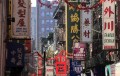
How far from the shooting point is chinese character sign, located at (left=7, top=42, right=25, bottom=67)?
23.7 meters

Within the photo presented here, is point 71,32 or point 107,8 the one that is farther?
point 71,32

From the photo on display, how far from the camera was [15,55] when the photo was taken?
23859mm

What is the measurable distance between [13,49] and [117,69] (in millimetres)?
6037

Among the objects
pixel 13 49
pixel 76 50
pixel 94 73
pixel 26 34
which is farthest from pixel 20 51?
pixel 94 73

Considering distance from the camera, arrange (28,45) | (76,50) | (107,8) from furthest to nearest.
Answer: (76,50), (28,45), (107,8)

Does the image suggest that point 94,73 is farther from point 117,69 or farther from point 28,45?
point 117,69

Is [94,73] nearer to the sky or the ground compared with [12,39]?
nearer to the ground

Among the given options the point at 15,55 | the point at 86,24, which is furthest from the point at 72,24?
the point at 15,55

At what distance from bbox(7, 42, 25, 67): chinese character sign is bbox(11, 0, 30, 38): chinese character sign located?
1.32 meters

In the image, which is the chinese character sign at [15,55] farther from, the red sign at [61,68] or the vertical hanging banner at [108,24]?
the red sign at [61,68]

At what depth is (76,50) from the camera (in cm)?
4034

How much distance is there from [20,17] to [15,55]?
2.10 meters

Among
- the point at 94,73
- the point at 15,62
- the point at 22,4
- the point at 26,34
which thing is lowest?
the point at 94,73

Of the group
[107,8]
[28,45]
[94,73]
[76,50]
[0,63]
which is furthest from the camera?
[94,73]
